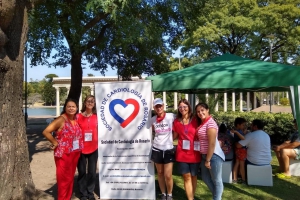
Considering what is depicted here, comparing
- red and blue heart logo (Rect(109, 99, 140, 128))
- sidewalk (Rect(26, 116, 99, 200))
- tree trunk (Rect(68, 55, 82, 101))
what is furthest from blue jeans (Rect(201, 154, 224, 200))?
tree trunk (Rect(68, 55, 82, 101))

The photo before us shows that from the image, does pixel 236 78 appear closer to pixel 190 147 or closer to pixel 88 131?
pixel 190 147

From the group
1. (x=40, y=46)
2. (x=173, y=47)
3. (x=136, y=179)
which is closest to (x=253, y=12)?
(x=173, y=47)

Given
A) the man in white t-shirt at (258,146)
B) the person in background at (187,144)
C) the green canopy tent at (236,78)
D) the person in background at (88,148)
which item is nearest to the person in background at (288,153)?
the man in white t-shirt at (258,146)

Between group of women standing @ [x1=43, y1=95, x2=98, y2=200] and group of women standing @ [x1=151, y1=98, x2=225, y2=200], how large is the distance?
101 centimetres

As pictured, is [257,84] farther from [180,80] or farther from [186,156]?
[186,156]

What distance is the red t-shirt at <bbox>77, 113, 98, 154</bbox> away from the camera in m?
4.96

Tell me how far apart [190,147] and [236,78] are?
1646mm

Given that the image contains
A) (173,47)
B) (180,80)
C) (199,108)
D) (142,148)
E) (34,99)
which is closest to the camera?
(199,108)

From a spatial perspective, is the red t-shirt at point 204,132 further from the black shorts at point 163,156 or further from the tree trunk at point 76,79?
the tree trunk at point 76,79

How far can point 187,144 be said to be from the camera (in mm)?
4547

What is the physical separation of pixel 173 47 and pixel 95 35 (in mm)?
4413

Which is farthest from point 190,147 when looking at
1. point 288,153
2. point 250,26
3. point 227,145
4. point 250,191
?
point 250,26

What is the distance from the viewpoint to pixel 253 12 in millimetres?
23625

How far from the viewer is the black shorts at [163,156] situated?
4.72 meters
